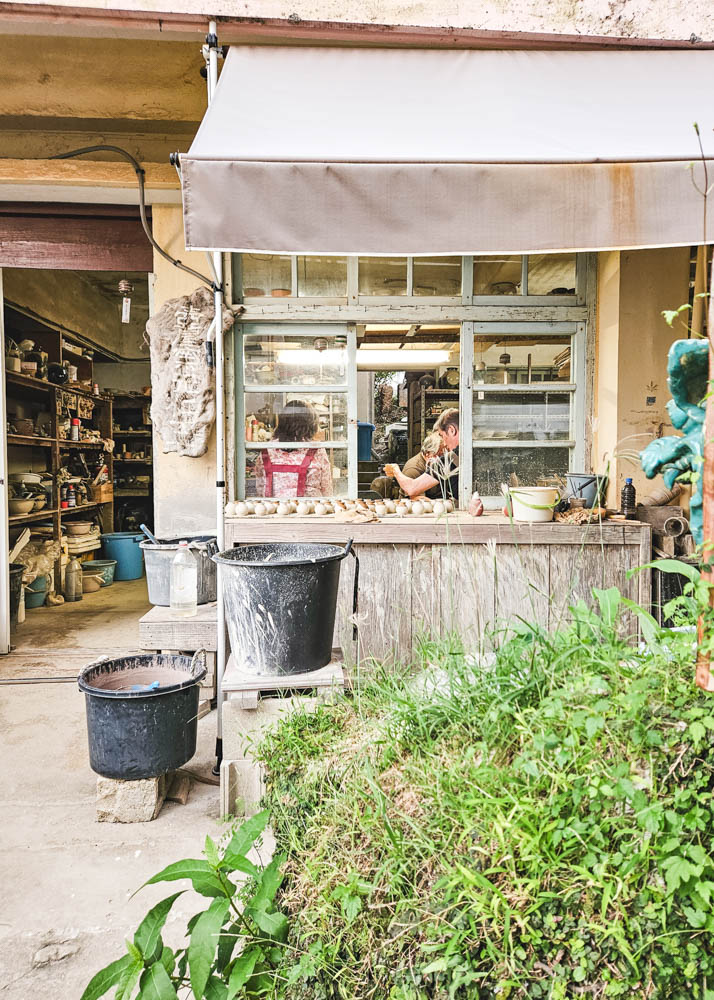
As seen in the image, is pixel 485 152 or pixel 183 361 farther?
pixel 183 361

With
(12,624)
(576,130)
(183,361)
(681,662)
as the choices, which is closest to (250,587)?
(681,662)

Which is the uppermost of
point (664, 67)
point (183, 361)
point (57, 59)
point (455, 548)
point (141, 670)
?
point (57, 59)

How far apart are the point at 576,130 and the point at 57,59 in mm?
3689

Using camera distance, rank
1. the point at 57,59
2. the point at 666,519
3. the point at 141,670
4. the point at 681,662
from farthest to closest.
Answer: the point at 57,59 → the point at 666,519 → the point at 141,670 → the point at 681,662

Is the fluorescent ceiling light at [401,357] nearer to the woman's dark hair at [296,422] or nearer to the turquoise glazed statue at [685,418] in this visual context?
the woman's dark hair at [296,422]

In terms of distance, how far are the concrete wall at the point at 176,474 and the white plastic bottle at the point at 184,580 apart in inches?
23.0

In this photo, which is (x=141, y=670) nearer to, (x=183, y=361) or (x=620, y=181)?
(x=183, y=361)

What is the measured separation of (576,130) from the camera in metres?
2.55

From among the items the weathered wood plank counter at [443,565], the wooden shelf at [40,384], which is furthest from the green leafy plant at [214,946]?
the wooden shelf at [40,384]

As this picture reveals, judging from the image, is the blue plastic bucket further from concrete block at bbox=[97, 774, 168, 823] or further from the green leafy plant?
the green leafy plant

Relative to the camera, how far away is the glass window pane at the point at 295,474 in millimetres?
4535

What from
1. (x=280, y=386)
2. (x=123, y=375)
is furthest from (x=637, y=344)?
(x=123, y=375)

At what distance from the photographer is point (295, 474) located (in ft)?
15.0

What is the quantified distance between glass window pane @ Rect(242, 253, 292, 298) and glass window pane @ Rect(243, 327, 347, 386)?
33 centimetres
